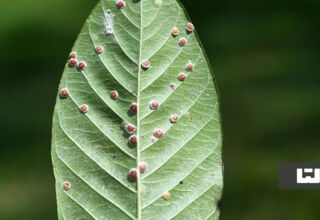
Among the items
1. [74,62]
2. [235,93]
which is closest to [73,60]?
[74,62]

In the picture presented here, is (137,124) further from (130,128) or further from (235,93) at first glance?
(235,93)

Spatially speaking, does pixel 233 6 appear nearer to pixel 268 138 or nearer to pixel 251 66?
pixel 251 66

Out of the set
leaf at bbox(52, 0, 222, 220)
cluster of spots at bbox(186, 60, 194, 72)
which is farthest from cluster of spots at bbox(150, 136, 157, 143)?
cluster of spots at bbox(186, 60, 194, 72)

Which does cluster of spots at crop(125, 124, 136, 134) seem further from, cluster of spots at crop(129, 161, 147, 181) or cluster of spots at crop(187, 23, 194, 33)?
cluster of spots at crop(187, 23, 194, 33)

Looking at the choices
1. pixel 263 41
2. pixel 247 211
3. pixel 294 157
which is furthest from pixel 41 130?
pixel 263 41

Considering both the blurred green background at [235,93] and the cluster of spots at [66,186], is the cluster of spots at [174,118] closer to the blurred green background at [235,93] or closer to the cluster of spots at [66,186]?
the cluster of spots at [66,186]

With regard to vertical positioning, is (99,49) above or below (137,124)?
above
